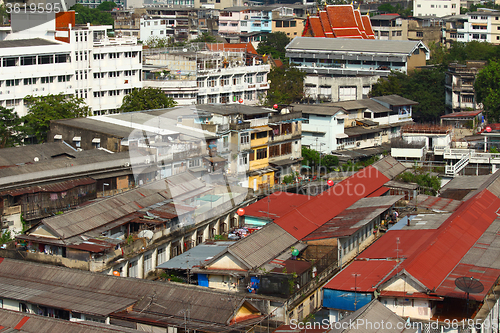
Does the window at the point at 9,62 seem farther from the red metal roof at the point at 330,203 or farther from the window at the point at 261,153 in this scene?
the red metal roof at the point at 330,203

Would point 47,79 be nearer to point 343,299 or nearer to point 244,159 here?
point 244,159

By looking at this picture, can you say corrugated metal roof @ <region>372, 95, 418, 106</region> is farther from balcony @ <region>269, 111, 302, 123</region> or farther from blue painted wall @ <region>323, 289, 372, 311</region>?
blue painted wall @ <region>323, 289, 372, 311</region>

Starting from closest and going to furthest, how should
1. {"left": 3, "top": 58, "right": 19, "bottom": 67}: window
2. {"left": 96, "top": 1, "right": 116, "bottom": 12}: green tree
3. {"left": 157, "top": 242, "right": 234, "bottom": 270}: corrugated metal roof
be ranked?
{"left": 157, "top": 242, "right": 234, "bottom": 270}: corrugated metal roof
{"left": 3, "top": 58, "right": 19, "bottom": 67}: window
{"left": 96, "top": 1, "right": 116, "bottom": 12}: green tree

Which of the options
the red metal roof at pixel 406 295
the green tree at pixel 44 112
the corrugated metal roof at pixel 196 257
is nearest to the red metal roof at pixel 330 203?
the corrugated metal roof at pixel 196 257

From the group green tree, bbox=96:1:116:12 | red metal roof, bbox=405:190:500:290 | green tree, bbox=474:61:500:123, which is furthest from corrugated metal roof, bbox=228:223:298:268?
green tree, bbox=96:1:116:12

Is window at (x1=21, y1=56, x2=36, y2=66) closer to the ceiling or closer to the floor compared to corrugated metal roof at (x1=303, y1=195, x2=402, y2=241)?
closer to the ceiling

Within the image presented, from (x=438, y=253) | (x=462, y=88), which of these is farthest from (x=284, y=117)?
(x=462, y=88)
